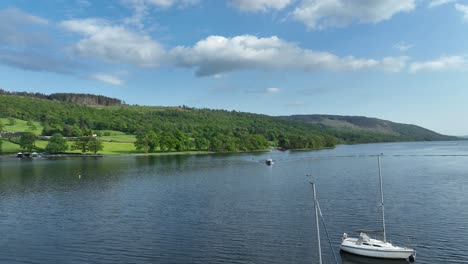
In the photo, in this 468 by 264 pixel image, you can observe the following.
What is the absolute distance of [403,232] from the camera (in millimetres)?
43375

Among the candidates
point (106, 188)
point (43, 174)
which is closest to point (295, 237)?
point (106, 188)

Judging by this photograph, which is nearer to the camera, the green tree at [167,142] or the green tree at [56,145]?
the green tree at [56,145]

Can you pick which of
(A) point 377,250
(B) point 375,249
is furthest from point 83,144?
(A) point 377,250

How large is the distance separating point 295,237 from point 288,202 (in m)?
19.2

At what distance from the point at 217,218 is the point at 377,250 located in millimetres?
22060

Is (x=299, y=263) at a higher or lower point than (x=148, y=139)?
lower

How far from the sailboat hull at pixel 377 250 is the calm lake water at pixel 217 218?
932 millimetres

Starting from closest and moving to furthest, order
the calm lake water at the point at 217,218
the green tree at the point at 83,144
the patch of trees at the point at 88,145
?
the calm lake water at the point at 217,218, the patch of trees at the point at 88,145, the green tree at the point at 83,144

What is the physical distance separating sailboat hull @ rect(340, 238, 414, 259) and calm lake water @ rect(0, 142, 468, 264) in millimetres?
932

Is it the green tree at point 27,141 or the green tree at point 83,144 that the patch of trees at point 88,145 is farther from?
the green tree at point 27,141

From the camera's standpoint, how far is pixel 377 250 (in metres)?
35.6

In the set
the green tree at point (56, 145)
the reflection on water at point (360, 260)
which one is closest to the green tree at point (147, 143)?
the green tree at point (56, 145)

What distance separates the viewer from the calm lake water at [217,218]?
124 feet

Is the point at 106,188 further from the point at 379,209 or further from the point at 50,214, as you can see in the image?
the point at 379,209
